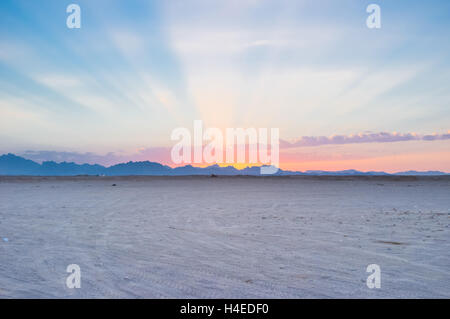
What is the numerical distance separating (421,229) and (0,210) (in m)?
16.3

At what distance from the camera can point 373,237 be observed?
9398 mm

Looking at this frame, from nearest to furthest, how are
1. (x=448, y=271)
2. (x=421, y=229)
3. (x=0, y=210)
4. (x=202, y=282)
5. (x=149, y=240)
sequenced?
1. (x=202, y=282)
2. (x=448, y=271)
3. (x=149, y=240)
4. (x=421, y=229)
5. (x=0, y=210)

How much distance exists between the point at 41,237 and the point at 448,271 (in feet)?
30.1

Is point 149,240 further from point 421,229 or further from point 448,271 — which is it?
point 421,229

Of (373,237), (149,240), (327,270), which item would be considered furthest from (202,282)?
(373,237)

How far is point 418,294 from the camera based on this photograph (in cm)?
532
